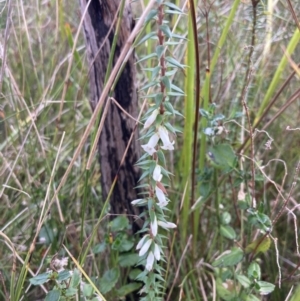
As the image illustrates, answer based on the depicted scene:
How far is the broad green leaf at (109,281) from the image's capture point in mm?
1035

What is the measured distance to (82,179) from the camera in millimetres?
1485

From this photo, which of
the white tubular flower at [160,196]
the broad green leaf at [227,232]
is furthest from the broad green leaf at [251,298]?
the white tubular flower at [160,196]

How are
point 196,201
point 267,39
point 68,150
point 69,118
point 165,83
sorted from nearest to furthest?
point 165,83, point 196,201, point 267,39, point 68,150, point 69,118

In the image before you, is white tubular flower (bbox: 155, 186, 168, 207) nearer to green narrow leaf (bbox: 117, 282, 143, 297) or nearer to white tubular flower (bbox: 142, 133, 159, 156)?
white tubular flower (bbox: 142, 133, 159, 156)

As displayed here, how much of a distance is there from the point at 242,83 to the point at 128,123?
1.24 feet

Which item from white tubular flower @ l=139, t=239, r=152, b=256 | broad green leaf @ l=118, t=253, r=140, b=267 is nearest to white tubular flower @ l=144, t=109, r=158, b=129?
white tubular flower @ l=139, t=239, r=152, b=256

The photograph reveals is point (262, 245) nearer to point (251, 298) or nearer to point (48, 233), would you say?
point (251, 298)

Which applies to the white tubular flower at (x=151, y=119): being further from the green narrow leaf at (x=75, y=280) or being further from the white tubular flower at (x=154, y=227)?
the green narrow leaf at (x=75, y=280)

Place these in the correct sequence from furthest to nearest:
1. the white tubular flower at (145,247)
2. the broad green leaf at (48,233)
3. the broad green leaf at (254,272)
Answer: the broad green leaf at (48,233) → the broad green leaf at (254,272) → the white tubular flower at (145,247)

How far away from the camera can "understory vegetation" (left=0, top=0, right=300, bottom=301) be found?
35.1 inches

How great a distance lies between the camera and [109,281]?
41.7 inches

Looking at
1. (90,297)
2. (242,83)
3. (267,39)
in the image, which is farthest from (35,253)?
(267,39)

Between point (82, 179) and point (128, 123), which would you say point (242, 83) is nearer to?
point (128, 123)

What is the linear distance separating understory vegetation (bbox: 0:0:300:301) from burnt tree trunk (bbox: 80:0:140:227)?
0.05 m
